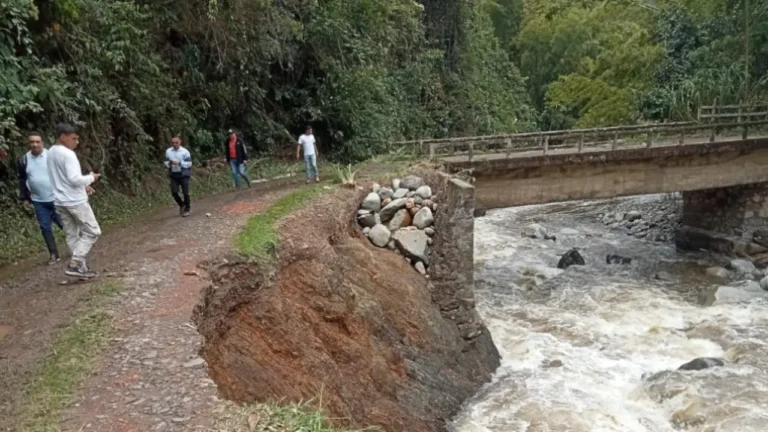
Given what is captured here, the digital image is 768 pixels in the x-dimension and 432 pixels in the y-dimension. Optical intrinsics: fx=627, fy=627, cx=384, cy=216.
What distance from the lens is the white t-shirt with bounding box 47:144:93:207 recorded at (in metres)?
7.91

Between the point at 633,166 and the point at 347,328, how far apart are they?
13.6m

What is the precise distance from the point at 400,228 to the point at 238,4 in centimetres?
909

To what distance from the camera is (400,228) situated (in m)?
12.8

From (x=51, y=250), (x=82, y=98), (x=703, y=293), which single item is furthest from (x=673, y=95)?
(x=51, y=250)

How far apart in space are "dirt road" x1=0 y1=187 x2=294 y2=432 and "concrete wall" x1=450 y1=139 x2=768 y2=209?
28.4ft

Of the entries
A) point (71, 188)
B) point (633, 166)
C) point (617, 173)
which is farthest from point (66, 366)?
point (633, 166)

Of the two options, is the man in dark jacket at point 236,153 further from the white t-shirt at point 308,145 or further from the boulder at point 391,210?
the boulder at point 391,210

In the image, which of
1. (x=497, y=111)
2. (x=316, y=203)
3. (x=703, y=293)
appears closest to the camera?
(x=316, y=203)

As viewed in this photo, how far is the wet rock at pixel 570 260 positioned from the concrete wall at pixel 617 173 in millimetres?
2426

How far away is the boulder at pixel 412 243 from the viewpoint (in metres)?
12.6


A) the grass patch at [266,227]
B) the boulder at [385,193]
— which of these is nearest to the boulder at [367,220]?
the boulder at [385,193]

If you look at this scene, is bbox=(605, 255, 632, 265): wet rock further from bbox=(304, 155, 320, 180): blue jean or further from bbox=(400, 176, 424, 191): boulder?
bbox=(304, 155, 320, 180): blue jean

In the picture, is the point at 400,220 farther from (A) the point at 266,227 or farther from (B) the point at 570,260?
(B) the point at 570,260

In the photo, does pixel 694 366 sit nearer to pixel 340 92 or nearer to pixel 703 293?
pixel 703 293
